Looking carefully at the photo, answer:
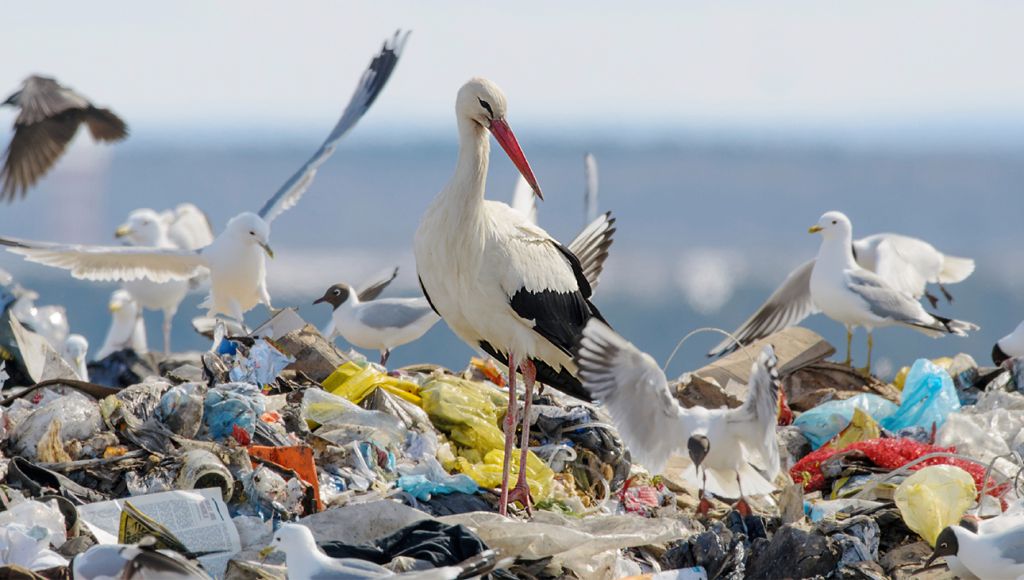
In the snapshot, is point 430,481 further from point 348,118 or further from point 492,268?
point 348,118

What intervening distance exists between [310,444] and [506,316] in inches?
35.7

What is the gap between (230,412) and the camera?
5.48 meters

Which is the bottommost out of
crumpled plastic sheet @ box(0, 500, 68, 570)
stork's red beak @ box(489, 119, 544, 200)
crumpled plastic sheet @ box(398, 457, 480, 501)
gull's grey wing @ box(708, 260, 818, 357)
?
crumpled plastic sheet @ box(0, 500, 68, 570)

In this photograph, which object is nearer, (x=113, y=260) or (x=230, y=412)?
(x=230, y=412)

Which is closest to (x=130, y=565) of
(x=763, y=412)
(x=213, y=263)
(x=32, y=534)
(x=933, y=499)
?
(x=32, y=534)

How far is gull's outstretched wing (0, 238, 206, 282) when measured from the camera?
7.52 m

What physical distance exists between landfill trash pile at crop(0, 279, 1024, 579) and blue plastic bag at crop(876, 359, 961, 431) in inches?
0.5

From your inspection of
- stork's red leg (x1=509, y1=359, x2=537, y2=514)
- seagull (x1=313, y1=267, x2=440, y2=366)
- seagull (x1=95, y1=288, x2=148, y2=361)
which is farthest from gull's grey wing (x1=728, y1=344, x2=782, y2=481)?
seagull (x1=95, y1=288, x2=148, y2=361)

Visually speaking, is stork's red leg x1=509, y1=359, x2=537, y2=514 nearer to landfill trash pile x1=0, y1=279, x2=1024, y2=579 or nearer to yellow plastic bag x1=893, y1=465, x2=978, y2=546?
landfill trash pile x1=0, y1=279, x2=1024, y2=579

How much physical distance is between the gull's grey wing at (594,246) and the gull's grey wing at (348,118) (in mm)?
3080

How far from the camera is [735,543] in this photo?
4.80 m

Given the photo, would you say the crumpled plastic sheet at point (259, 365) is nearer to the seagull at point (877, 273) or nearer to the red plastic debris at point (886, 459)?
the red plastic debris at point (886, 459)

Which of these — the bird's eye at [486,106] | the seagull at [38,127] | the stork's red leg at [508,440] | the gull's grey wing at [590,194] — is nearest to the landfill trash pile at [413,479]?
the stork's red leg at [508,440]

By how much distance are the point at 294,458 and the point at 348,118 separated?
4.73 m
